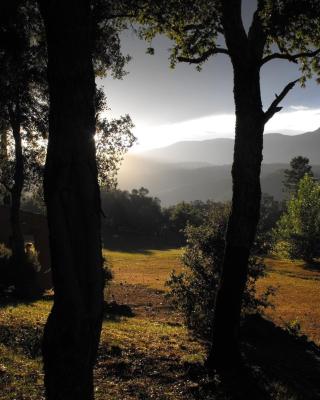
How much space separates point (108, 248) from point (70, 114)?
95.8 meters

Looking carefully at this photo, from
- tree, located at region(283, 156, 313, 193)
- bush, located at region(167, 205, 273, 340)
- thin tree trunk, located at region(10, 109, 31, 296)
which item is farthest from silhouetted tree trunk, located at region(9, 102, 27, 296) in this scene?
tree, located at region(283, 156, 313, 193)

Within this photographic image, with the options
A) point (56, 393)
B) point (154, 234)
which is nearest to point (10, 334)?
point (56, 393)

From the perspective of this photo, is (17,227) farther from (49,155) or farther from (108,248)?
(108,248)

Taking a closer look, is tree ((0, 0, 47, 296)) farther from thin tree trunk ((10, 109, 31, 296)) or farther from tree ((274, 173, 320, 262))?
tree ((274, 173, 320, 262))

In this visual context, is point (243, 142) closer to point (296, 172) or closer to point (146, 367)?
point (146, 367)

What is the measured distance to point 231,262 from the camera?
9977 mm

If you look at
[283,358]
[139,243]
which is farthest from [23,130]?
[139,243]

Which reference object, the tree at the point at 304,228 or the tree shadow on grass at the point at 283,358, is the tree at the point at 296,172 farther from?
the tree shadow on grass at the point at 283,358

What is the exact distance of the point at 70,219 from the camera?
491 centimetres

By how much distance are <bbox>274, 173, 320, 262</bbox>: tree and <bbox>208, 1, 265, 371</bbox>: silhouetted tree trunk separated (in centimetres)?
5564

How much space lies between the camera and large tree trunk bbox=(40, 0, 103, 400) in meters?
4.89

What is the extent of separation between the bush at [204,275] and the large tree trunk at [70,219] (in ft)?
43.3

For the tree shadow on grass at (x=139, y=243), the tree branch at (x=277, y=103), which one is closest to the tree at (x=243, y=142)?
the tree branch at (x=277, y=103)

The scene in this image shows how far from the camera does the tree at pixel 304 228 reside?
6269cm
